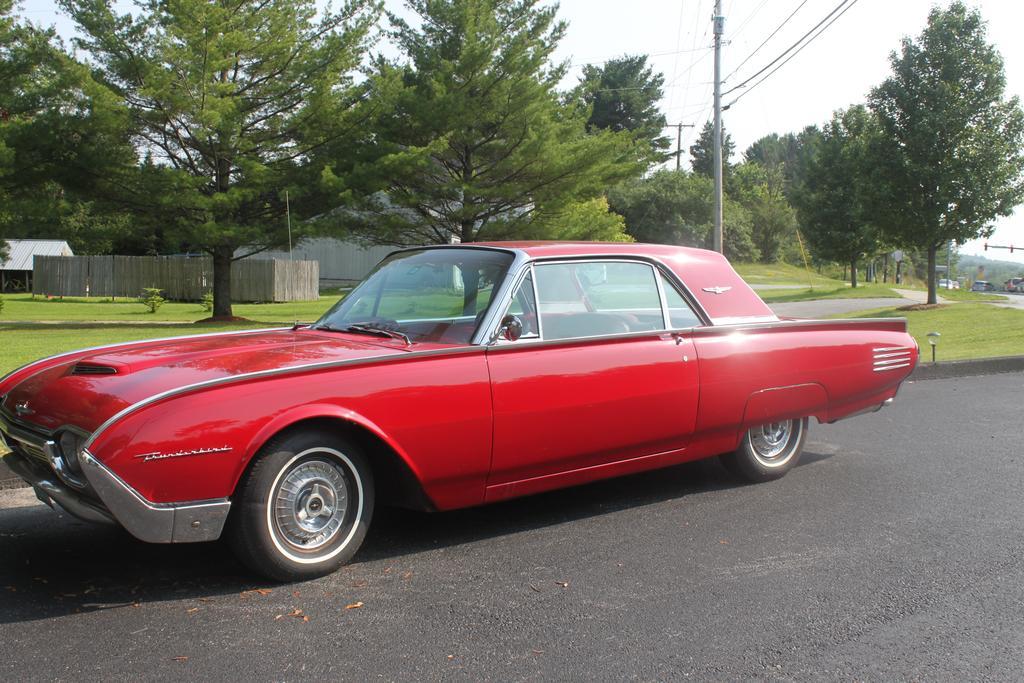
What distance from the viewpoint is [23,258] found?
179 ft

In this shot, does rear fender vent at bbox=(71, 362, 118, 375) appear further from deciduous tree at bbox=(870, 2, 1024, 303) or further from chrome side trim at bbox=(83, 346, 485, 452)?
deciduous tree at bbox=(870, 2, 1024, 303)

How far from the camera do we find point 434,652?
3291 millimetres

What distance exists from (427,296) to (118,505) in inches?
82.1

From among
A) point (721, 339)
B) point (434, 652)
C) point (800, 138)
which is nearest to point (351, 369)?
point (434, 652)

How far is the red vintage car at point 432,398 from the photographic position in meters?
3.64

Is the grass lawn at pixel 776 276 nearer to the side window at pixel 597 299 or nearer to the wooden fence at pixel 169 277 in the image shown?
the wooden fence at pixel 169 277

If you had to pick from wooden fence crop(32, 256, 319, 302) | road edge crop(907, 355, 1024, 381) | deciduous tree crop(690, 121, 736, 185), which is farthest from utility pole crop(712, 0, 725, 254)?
deciduous tree crop(690, 121, 736, 185)

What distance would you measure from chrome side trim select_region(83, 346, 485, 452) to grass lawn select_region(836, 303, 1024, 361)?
33.2 feet

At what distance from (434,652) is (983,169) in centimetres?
2545

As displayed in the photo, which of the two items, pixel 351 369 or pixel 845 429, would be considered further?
pixel 845 429

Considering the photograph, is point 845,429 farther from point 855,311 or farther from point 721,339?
point 855,311

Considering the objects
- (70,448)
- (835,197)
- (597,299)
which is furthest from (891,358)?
(835,197)

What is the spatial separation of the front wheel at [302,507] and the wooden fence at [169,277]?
33.5 metres

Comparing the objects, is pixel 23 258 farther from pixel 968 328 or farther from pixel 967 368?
pixel 967 368
